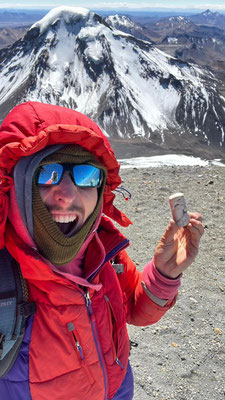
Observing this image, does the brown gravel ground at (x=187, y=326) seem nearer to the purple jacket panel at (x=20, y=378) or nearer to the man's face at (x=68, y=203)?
the purple jacket panel at (x=20, y=378)

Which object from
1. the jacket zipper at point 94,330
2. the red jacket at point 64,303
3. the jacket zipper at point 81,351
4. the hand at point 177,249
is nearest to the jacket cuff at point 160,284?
the hand at point 177,249

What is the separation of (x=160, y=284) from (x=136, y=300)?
10.8 inches

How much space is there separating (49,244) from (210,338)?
3631 mm

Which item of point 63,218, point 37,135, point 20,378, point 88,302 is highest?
point 37,135

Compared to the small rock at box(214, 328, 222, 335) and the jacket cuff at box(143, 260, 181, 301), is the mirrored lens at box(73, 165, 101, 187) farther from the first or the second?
the small rock at box(214, 328, 222, 335)

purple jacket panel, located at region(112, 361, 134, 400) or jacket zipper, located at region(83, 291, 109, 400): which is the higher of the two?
jacket zipper, located at region(83, 291, 109, 400)

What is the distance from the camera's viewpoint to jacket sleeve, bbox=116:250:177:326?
271cm

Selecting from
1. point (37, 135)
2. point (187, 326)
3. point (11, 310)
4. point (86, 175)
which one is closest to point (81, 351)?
point (11, 310)

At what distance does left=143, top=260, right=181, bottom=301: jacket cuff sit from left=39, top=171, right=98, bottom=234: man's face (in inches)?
30.0

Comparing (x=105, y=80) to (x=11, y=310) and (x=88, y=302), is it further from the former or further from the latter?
(x=11, y=310)

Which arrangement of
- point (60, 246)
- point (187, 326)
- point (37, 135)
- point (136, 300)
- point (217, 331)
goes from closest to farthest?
point (37, 135) < point (60, 246) < point (136, 300) < point (217, 331) < point (187, 326)

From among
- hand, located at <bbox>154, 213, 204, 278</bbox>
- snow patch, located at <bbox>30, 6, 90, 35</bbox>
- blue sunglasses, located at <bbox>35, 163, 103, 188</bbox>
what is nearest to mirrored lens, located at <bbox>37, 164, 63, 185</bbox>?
blue sunglasses, located at <bbox>35, 163, 103, 188</bbox>

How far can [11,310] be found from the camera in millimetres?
1920

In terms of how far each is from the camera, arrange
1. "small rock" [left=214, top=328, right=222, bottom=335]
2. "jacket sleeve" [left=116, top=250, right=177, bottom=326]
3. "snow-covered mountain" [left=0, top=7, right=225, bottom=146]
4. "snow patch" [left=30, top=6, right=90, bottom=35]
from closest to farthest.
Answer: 1. "jacket sleeve" [left=116, top=250, right=177, bottom=326]
2. "small rock" [left=214, top=328, right=222, bottom=335]
3. "snow-covered mountain" [left=0, top=7, right=225, bottom=146]
4. "snow patch" [left=30, top=6, right=90, bottom=35]
